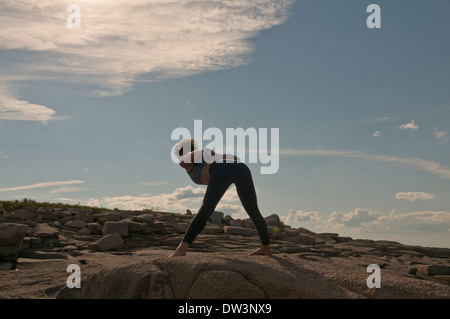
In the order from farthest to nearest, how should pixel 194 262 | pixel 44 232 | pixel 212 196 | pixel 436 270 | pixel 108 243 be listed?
pixel 44 232, pixel 108 243, pixel 436 270, pixel 212 196, pixel 194 262

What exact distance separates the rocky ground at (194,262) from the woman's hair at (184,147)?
125cm

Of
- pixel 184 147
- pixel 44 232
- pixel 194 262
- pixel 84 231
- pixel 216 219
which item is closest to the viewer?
pixel 194 262

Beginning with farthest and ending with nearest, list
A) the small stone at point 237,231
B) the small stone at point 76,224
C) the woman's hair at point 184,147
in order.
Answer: the small stone at point 76,224 < the small stone at point 237,231 < the woman's hair at point 184,147

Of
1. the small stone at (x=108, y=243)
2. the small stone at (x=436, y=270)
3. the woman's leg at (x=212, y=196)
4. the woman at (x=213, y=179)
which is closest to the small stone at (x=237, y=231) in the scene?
the small stone at (x=108, y=243)

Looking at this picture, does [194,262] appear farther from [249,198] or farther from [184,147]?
[184,147]

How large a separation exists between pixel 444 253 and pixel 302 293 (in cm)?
884

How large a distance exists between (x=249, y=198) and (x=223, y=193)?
A: 41cm

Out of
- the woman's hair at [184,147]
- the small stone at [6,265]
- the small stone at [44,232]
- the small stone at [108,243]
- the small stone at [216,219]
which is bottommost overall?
the small stone at [6,265]

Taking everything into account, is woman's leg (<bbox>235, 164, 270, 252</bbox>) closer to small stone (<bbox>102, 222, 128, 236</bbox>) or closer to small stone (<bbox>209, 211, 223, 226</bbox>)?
small stone (<bbox>102, 222, 128, 236</bbox>)

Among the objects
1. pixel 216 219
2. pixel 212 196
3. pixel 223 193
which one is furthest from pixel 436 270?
pixel 216 219

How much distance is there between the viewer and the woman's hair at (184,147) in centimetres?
546

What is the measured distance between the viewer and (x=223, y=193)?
5.04 metres

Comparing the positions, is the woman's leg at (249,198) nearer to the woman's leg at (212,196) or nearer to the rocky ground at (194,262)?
the woman's leg at (212,196)

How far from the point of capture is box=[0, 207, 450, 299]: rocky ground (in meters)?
3.78
